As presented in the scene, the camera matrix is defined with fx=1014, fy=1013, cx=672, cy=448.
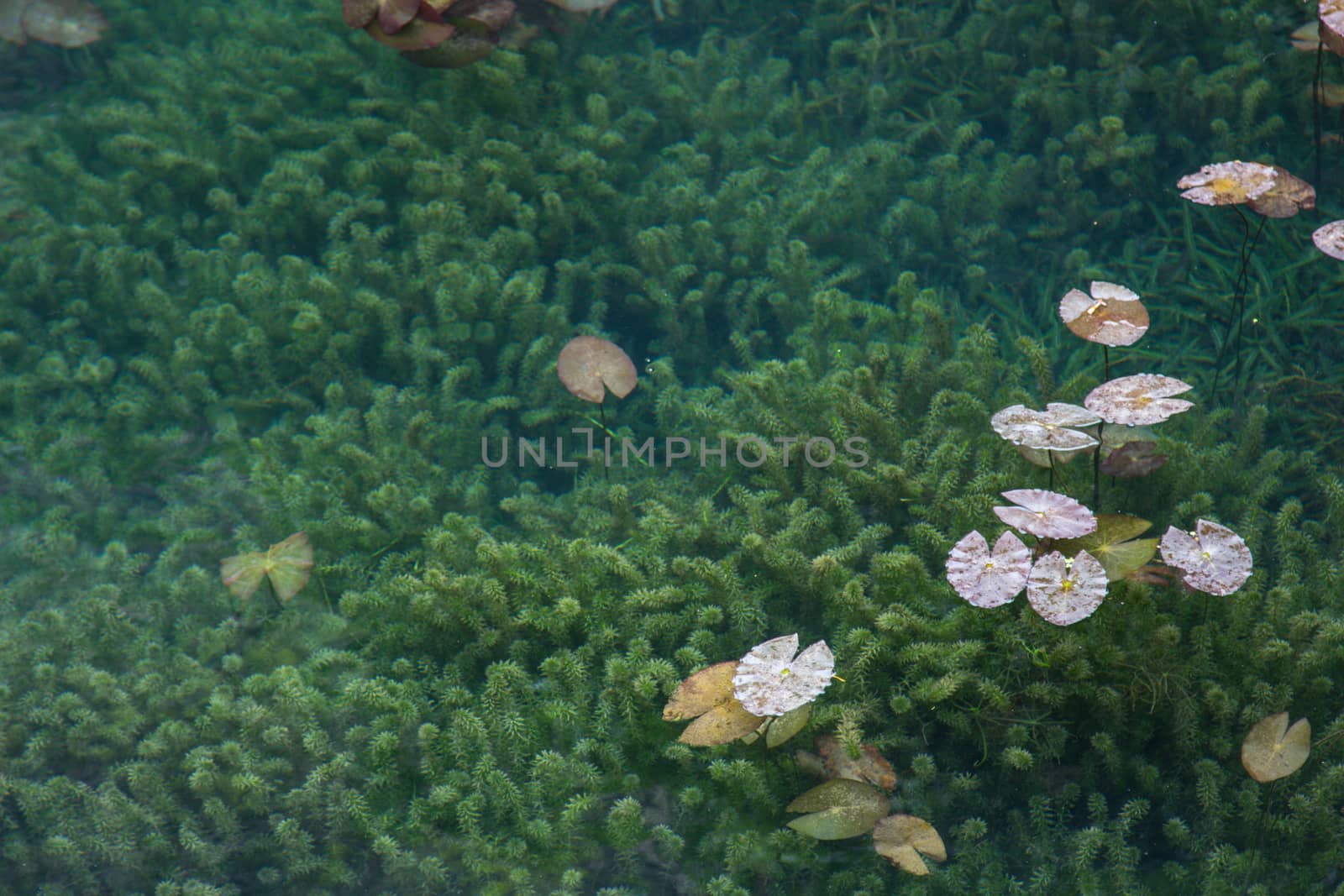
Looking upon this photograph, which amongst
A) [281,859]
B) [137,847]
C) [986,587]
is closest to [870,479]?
[986,587]

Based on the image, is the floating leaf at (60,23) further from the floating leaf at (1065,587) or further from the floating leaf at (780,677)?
the floating leaf at (1065,587)

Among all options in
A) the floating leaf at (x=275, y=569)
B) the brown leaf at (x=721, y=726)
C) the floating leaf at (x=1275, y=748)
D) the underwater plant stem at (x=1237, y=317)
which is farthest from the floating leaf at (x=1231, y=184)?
the floating leaf at (x=275, y=569)

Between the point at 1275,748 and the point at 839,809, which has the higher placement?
the point at 1275,748

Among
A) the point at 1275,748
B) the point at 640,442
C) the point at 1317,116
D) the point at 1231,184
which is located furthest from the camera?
the point at 640,442

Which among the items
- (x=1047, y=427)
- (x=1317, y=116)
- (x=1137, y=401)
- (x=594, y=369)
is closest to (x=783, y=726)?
(x=1047, y=427)

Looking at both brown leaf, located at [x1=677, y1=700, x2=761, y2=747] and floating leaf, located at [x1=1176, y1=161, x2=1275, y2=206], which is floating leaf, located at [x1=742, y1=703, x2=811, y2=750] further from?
floating leaf, located at [x1=1176, y1=161, x2=1275, y2=206]

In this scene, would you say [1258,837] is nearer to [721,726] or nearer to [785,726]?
[785,726]

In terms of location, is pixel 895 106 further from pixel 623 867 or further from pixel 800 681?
pixel 623 867
